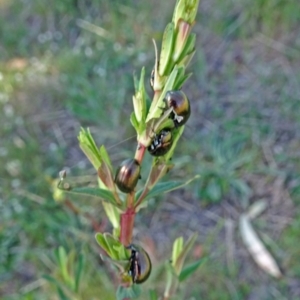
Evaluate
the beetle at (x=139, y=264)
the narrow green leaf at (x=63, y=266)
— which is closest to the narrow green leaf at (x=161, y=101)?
the beetle at (x=139, y=264)

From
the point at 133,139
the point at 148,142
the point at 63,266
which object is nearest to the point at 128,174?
the point at 148,142

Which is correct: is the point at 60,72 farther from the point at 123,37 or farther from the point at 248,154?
the point at 248,154

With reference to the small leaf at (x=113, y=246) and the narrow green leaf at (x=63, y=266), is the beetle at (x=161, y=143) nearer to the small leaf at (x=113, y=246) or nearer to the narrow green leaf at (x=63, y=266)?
the small leaf at (x=113, y=246)

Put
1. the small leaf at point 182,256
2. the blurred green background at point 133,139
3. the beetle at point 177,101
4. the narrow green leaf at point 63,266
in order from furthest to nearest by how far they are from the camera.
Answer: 1. the blurred green background at point 133,139
2. the narrow green leaf at point 63,266
3. the small leaf at point 182,256
4. the beetle at point 177,101

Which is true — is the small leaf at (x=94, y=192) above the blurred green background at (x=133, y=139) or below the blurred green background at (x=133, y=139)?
below

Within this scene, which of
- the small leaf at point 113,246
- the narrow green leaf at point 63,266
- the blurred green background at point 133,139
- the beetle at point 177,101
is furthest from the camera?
A: the blurred green background at point 133,139

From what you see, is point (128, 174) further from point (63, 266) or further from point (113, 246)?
point (63, 266)
